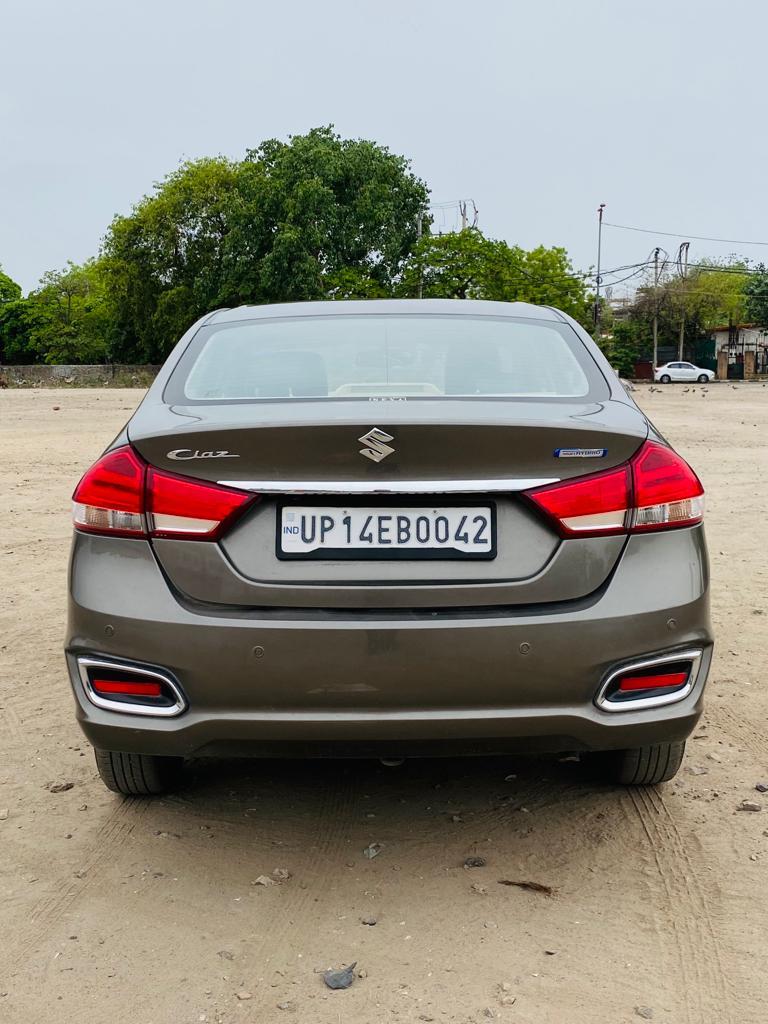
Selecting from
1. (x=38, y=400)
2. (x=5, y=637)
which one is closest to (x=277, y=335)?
(x=5, y=637)

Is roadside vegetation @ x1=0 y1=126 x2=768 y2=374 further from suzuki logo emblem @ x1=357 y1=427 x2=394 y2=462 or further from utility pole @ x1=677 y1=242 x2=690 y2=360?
suzuki logo emblem @ x1=357 y1=427 x2=394 y2=462

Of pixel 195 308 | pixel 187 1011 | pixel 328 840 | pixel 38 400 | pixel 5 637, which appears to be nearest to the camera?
pixel 187 1011

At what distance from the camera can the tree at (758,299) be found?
6719cm

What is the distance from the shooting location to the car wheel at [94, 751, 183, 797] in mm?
3363

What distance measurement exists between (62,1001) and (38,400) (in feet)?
103

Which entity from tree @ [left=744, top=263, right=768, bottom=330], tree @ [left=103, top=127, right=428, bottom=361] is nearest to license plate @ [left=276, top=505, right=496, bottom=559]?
tree @ [left=103, top=127, right=428, bottom=361]

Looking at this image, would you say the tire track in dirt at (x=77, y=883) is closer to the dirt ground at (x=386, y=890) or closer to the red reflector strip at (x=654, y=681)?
the dirt ground at (x=386, y=890)

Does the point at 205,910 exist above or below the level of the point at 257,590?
below

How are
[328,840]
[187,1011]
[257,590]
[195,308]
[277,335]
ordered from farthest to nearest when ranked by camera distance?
[195,308], [277,335], [328,840], [257,590], [187,1011]

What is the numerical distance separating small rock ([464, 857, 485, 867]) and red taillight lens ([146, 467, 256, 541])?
46.7 inches

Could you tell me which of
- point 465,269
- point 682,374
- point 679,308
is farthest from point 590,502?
point 679,308

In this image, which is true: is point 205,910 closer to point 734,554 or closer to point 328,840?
point 328,840

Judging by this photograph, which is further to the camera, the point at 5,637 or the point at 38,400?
the point at 38,400

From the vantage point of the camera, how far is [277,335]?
12.1ft
